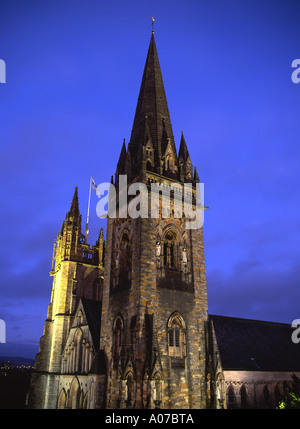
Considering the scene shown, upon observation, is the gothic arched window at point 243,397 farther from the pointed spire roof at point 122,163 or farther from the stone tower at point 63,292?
the pointed spire roof at point 122,163

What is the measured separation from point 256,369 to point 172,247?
566 inches

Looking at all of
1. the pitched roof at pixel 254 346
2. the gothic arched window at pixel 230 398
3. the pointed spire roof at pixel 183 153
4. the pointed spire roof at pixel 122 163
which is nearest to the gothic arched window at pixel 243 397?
the gothic arched window at pixel 230 398

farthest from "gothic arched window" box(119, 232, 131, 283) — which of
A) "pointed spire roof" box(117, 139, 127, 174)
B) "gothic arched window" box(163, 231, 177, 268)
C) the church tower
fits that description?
"pointed spire roof" box(117, 139, 127, 174)

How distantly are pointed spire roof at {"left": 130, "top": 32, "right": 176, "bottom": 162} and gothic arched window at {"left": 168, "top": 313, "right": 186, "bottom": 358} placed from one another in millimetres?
14154

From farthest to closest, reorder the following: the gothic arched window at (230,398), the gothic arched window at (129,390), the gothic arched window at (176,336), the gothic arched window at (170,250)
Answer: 1. the gothic arched window at (230,398)
2. the gothic arched window at (170,250)
3. the gothic arched window at (176,336)
4. the gothic arched window at (129,390)

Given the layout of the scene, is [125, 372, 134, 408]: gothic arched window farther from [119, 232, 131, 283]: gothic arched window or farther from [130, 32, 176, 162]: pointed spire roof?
[130, 32, 176, 162]: pointed spire roof

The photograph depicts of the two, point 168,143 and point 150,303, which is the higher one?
point 168,143

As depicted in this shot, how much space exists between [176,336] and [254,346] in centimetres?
1465

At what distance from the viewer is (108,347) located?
26359mm

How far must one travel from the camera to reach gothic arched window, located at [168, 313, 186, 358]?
23.9 meters

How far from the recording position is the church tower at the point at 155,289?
22.1m

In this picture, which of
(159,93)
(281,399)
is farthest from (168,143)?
(281,399)

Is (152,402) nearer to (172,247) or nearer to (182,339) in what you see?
(182,339)

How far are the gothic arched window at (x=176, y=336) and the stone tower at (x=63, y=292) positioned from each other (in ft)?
61.4
